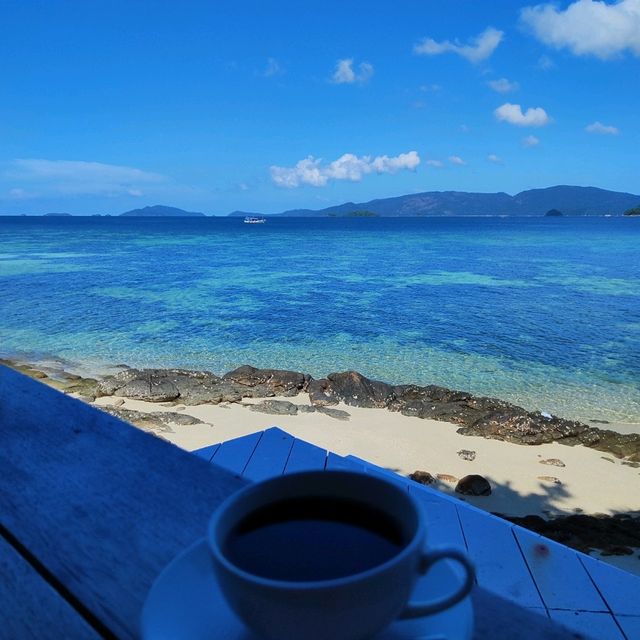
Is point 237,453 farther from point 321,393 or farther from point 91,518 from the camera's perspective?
point 321,393

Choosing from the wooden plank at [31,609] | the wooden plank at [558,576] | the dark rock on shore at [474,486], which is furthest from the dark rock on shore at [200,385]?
the wooden plank at [31,609]

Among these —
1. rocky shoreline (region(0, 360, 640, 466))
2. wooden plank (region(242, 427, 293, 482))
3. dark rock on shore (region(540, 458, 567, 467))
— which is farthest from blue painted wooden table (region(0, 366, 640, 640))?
rocky shoreline (region(0, 360, 640, 466))

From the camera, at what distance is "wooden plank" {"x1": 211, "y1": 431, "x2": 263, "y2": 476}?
398cm

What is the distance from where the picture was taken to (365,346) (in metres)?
13.2

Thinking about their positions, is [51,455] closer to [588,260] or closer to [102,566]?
[102,566]

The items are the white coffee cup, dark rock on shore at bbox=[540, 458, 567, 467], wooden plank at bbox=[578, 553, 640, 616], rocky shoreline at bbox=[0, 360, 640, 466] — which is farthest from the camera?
rocky shoreline at bbox=[0, 360, 640, 466]

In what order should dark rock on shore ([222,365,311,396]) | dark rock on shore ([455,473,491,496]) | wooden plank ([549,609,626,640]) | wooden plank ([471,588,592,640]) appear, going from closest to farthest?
1. wooden plank ([471,588,592,640])
2. wooden plank ([549,609,626,640])
3. dark rock on shore ([455,473,491,496])
4. dark rock on shore ([222,365,311,396])

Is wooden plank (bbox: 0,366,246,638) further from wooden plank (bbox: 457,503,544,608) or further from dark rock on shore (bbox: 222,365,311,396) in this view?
dark rock on shore (bbox: 222,365,311,396)

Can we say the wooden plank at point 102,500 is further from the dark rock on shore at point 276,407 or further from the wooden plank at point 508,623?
the dark rock on shore at point 276,407

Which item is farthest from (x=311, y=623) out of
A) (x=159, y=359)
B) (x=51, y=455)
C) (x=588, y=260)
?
(x=588, y=260)

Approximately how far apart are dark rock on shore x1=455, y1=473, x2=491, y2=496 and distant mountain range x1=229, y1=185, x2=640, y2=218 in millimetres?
161543

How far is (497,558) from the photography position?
109 inches

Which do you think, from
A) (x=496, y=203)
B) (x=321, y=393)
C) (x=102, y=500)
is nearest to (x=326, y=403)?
(x=321, y=393)

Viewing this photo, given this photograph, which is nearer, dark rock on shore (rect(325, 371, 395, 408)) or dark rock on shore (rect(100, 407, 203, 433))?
dark rock on shore (rect(100, 407, 203, 433))
